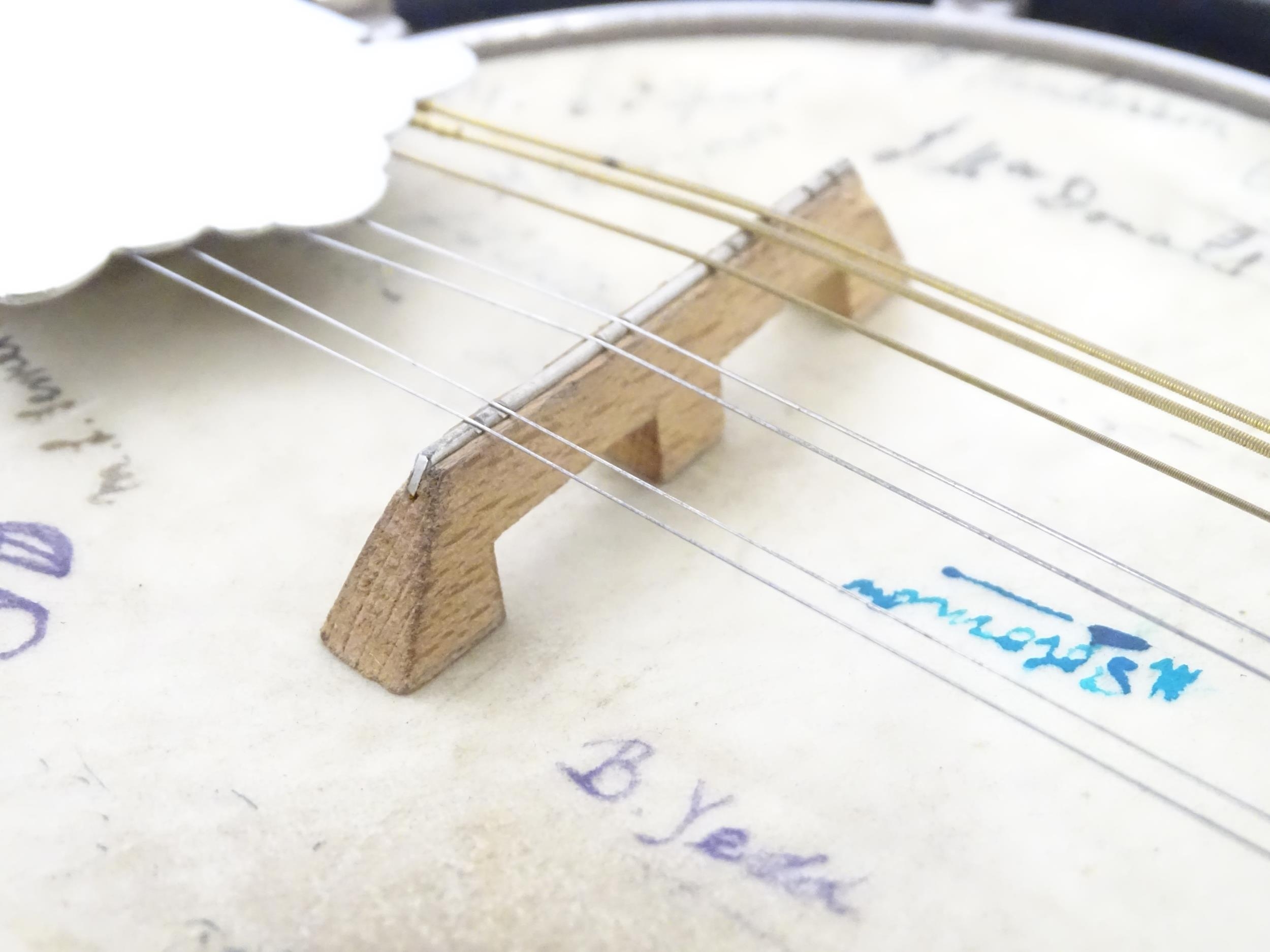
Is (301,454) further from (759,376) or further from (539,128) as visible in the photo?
(539,128)
